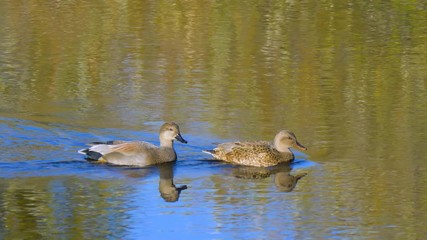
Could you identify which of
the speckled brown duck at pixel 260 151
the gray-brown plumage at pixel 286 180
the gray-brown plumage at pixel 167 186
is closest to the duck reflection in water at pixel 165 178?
the gray-brown plumage at pixel 167 186

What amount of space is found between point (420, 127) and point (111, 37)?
7.27 m

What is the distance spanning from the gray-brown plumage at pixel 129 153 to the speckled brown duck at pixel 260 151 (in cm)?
44

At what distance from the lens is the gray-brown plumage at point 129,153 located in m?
12.4

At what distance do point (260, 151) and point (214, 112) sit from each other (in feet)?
6.83

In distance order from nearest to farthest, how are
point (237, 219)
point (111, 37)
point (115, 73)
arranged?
point (237, 219) → point (115, 73) → point (111, 37)

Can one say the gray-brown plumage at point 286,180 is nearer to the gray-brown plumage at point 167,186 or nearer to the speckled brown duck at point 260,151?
the speckled brown duck at point 260,151

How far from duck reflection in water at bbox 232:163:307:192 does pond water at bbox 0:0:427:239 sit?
42 millimetres

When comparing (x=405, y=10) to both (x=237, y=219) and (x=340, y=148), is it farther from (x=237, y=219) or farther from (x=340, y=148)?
(x=237, y=219)

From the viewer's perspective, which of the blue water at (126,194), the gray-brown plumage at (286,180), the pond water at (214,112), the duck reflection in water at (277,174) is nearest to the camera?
the blue water at (126,194)

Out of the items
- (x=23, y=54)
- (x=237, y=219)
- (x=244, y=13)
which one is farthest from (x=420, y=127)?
(x=244, y=13)

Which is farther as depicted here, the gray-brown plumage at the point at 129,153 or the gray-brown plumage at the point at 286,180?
the gray-brown plumage at the point at 129,153

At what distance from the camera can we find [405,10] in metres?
21.8

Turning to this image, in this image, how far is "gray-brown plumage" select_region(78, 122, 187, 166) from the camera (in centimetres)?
1238

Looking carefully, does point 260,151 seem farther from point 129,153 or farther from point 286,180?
point 129,153
